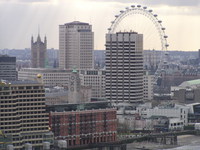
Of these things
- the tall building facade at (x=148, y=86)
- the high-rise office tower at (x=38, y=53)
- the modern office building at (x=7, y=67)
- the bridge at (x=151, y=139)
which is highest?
the high-rise office tower at (x=38, y=53)

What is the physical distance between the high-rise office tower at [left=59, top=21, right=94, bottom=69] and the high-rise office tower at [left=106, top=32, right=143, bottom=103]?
36757mm

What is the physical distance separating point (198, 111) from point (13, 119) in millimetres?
26426

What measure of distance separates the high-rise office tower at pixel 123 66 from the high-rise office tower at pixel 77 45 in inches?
1447

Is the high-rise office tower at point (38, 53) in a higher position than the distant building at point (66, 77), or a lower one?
higher

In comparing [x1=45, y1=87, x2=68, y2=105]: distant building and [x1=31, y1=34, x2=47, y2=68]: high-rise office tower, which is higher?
[x1=31, y1=34, x2=47, y2=68]: high-rise office tower

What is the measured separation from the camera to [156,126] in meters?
72.4

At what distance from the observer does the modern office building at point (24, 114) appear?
187 ft

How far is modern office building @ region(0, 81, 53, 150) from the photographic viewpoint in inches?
2240

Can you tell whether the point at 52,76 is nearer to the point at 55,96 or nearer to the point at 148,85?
the point at 148,85

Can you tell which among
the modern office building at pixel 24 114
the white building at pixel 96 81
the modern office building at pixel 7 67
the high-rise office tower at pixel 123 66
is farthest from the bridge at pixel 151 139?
the modern office building at pixel 7 67

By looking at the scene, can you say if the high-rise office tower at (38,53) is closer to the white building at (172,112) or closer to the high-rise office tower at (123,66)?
Result: the high-rise office tower at (123,66)

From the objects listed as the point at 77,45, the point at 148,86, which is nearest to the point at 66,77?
the point at 77,45

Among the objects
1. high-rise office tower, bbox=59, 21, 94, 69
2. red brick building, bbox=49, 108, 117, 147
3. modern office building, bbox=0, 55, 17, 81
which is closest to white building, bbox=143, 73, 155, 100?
modern office building, bbox=0, 55, 17, 81

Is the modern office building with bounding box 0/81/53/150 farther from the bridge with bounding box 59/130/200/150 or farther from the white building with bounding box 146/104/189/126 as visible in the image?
the white building with bounding box 146/104/189/126
